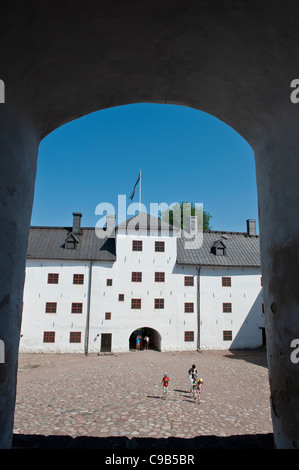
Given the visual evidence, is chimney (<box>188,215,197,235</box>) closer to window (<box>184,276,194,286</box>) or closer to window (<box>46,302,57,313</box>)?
window (<box>184,276,194,286</box>)

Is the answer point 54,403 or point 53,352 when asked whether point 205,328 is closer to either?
point 53,352

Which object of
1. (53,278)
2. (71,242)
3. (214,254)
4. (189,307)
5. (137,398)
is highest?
(71,242)

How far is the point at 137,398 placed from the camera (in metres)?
13.6

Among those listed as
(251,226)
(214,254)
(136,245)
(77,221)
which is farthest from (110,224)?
(251,226)

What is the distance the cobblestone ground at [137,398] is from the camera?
10102 mm

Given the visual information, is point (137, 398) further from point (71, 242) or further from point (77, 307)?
point (71, 242)

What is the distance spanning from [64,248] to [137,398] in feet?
55.7

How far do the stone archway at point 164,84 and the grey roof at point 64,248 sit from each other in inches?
929

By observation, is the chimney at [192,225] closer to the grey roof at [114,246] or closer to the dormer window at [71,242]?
the grey roof at [114,246]

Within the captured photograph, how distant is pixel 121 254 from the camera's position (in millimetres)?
26750

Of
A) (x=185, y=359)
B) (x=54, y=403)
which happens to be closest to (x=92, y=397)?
(x=54, y=403)

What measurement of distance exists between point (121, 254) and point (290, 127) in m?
24.4

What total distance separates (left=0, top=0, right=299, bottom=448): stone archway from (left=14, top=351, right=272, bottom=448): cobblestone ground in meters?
7.34

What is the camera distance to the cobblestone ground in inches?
398
